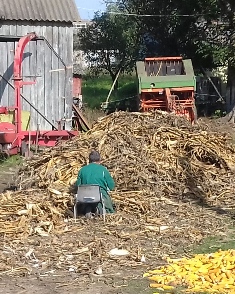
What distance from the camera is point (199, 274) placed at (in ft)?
23.0

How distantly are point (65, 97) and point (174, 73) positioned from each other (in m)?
3.51

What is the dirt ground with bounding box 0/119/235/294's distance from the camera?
6.84 metres

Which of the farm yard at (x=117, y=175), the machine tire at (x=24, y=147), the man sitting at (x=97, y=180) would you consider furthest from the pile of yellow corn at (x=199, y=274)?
the machine tire at (x=24, y=147)

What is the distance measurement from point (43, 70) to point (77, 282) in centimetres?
1106

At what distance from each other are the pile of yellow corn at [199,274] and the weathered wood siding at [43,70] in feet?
33.9

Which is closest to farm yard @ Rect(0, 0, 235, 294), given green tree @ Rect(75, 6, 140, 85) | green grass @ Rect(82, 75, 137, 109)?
green grass @ Rect(82, 75, 137, 109)

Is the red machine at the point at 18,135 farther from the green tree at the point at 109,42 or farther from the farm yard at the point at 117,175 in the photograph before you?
the green tree at the point at 109,42

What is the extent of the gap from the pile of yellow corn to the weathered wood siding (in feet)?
Answer: 33.9

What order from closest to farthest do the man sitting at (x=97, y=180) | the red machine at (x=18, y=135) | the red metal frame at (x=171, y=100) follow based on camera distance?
the man sitting at (x=97, y=180) < the red machine at (x=18, y=135) < the red metal frame at (x=171, y=100)

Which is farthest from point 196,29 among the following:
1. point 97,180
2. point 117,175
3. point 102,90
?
point 102,90

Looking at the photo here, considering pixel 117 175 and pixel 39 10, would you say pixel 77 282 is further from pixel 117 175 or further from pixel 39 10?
pixel 39 10

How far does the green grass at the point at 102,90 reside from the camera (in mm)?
29744

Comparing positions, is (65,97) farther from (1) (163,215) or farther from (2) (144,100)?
(1) (163,215)

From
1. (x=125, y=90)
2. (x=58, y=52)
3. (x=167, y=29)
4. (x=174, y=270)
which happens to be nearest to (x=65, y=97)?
(x=58, y=52)
